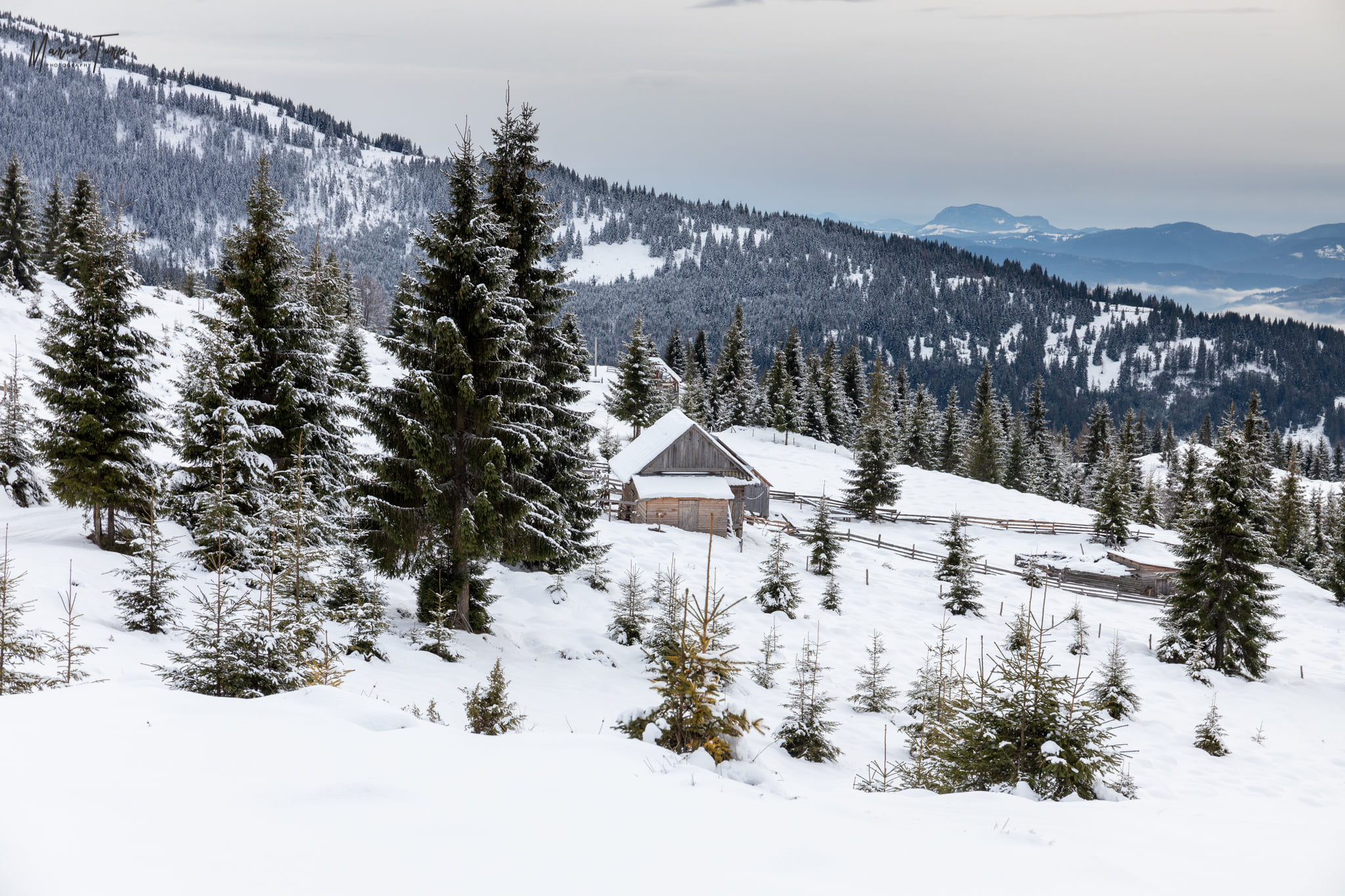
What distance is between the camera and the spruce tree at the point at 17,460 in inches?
794

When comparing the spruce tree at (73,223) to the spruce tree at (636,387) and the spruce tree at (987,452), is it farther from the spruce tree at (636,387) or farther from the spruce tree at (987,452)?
the spruce tree at (987,452)

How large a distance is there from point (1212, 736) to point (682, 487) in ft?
76.4

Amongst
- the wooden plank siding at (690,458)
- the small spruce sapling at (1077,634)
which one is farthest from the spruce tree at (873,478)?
the small spruce sapling at (1077,634)

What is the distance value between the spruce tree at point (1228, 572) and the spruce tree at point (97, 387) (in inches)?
1360

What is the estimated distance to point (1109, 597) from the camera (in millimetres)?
37844

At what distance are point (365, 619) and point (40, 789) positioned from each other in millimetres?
9283

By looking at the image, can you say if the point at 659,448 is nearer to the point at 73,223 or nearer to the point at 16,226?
the point at 73,223

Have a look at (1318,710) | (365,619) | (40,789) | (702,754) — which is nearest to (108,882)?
(40,789)

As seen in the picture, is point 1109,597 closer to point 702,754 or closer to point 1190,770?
point 1190,770

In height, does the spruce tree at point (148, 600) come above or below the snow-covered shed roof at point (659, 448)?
below

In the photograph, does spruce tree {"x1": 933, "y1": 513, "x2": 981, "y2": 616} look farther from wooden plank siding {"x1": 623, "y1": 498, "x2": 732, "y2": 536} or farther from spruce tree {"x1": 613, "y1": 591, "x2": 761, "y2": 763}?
spruce tree {"x1": 613, "y1": 591, "x2": 761, "y2": 763}

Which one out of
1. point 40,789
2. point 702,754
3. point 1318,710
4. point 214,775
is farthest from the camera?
point 1318,710

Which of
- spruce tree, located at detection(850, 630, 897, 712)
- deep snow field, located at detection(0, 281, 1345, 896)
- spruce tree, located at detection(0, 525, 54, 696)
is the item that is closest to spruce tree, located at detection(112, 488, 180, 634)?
deep snow field, located at detection(0, 281, 1345, 896)

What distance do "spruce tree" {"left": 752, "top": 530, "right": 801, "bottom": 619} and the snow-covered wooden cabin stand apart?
31.1 ft
